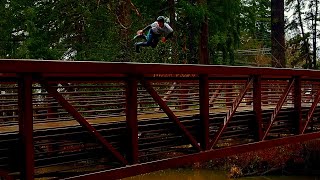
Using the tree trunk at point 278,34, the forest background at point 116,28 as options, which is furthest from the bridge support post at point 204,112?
the tree trunk at point 278,34

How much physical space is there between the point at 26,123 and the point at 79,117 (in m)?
0.60

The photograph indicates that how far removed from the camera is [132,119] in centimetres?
580

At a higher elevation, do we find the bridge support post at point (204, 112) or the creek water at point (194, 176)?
the bridge support post at point (204, 112)

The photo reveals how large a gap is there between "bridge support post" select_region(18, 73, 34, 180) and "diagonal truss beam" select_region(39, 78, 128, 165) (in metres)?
0.21

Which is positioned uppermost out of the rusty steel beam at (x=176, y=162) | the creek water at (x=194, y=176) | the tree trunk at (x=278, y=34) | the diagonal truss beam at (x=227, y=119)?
the tree trunk at (x=278, y=34)

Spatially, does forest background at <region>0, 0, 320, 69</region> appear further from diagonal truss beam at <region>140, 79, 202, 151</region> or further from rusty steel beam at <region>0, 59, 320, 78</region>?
diagonal truss beam at <region>140, 79, 202, 151</region>

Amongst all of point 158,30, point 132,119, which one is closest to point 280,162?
point 158,30

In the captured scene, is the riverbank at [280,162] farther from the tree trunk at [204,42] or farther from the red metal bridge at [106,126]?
the red metal bridge at [106,126]

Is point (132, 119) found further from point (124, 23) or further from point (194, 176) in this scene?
point (124, 23)

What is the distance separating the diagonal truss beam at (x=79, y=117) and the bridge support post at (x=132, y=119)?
21 centimetres

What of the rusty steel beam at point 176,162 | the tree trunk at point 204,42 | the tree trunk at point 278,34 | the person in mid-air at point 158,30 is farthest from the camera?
the tree trunk at point 278,34

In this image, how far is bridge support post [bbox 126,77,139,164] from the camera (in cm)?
573

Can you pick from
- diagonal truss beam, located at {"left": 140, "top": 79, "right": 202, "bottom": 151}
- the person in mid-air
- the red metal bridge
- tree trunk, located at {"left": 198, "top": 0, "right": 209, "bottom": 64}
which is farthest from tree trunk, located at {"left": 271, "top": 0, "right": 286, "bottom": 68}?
diagonal truss beam, located at {"left": 140, "top": 79, "right": 202, "bottom": 151}

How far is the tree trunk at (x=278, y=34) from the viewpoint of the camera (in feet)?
70.0
